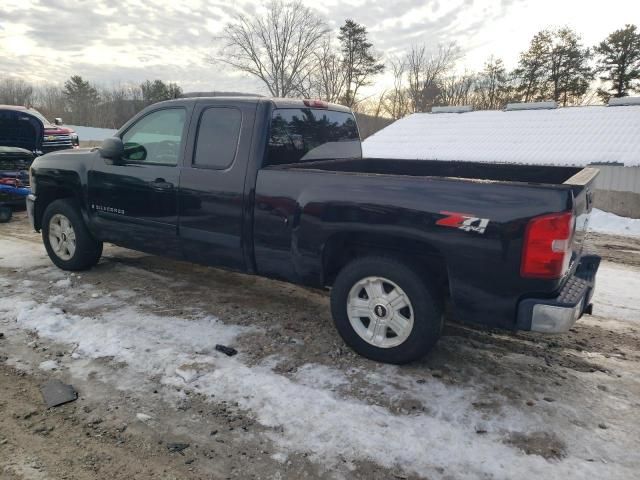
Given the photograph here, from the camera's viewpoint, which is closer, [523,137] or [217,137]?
[217,137]

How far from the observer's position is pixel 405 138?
22.8m

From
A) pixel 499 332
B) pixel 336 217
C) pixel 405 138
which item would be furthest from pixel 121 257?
pixel 405 138

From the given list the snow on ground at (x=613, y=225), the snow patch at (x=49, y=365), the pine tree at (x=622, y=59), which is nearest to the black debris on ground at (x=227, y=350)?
the snow patch at (x=49, y=365)

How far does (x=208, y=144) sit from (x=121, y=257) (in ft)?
9.40

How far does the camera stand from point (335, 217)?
3436 mm

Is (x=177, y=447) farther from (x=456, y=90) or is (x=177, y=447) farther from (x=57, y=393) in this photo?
(x=456, y=90)

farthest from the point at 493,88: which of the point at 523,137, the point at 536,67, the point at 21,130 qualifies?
the point at 21,130

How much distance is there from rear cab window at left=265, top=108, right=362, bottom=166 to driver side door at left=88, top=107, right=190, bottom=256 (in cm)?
98

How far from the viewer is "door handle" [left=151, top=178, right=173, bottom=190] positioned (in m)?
4.37

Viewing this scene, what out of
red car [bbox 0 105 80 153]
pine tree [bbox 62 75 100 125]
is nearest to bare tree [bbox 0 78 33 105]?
pine tree [bbox 62 75 100 125]

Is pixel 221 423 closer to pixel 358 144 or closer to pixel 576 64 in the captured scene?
pixel 358 144

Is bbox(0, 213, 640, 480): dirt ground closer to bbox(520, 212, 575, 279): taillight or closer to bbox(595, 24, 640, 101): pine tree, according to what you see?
bbox(520, 212, 575, 279): taillight

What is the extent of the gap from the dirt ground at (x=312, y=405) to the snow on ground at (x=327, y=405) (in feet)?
0.04

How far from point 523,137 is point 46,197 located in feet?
63.4
